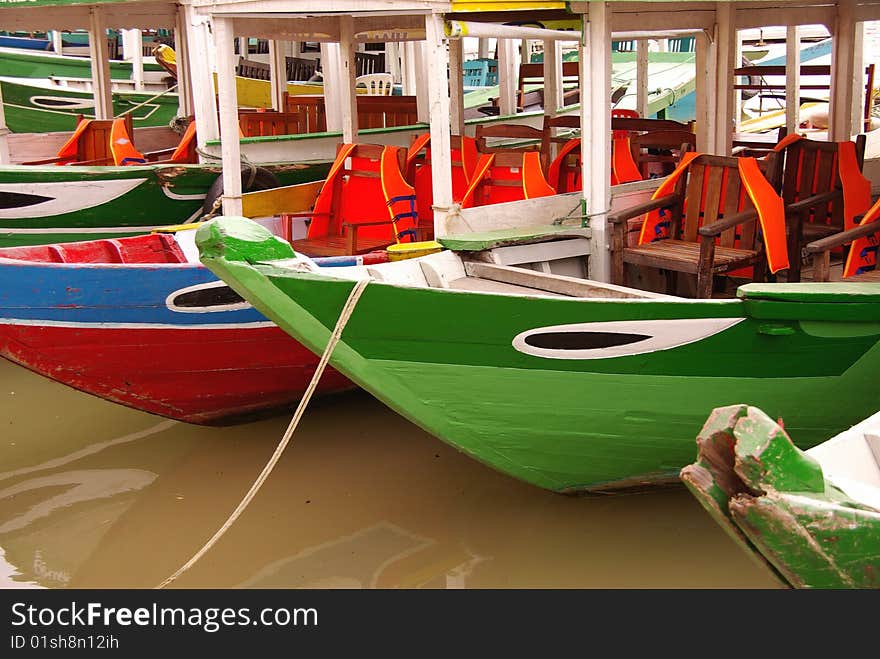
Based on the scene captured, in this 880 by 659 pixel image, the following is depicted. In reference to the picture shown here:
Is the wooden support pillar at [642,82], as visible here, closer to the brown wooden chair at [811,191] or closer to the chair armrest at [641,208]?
the brown wooden chair at [811,191]

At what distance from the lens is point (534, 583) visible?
17.6ft

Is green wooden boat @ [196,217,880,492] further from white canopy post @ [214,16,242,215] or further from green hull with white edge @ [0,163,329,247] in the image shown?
green hull with white edge @ [0,163,329,247]

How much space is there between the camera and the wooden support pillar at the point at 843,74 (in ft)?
25.3

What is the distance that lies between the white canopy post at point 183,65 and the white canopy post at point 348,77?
8.11 feet

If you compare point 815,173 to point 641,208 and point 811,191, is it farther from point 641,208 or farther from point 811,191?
point 641,208

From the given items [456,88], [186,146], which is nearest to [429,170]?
[456,88]

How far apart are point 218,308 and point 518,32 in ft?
7.60

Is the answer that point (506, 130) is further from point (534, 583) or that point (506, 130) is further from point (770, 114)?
point (770, 114)

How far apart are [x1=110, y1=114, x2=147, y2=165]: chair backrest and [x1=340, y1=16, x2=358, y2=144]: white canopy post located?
2.26 meters

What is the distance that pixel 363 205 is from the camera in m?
8.38

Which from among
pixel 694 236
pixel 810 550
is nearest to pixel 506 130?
pixel 694 236

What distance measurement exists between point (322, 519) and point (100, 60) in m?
6.57

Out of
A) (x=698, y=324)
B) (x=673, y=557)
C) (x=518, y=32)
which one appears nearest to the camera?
(x=698, y=324)

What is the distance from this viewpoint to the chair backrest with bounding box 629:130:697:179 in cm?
796
